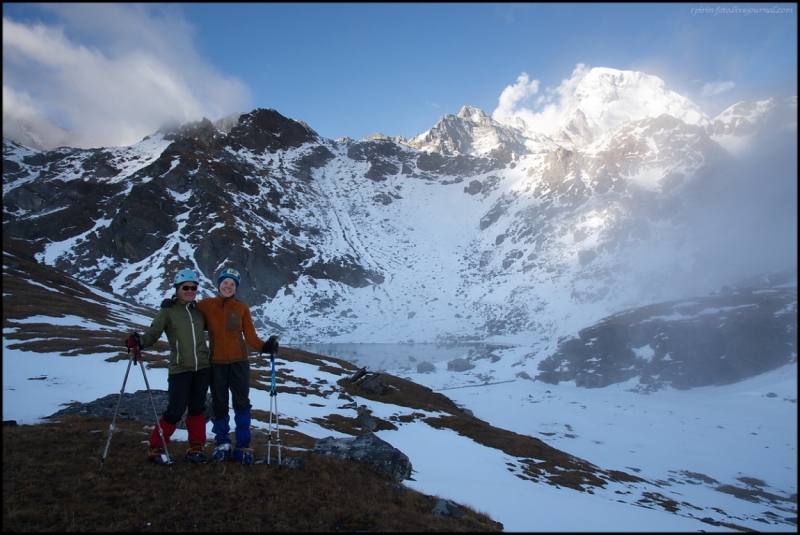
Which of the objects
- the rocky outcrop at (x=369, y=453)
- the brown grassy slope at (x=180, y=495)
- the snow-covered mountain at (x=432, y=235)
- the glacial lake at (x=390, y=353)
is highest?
the snow-covered mountain at (x=432, y=235)

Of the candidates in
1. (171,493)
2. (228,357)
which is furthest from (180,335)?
(171,493)

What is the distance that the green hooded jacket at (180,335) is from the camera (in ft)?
30.7

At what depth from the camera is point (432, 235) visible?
570 feet

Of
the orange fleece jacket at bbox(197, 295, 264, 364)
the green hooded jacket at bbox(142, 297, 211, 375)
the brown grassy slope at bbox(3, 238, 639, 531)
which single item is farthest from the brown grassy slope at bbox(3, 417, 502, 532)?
the orange fleece jacket at bbox(197, 295, 264, 364)

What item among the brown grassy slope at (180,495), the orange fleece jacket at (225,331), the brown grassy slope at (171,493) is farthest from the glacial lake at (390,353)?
the orange fleece jacket at (225,331)

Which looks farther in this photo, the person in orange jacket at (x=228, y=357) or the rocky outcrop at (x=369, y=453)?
the rocky outcrop at (x=369, y=453)

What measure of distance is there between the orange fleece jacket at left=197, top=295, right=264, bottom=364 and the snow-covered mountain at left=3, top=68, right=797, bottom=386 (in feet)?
274

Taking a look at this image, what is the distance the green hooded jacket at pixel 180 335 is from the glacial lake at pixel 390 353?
246 feet

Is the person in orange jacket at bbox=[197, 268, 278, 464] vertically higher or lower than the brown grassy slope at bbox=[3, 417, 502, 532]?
higher

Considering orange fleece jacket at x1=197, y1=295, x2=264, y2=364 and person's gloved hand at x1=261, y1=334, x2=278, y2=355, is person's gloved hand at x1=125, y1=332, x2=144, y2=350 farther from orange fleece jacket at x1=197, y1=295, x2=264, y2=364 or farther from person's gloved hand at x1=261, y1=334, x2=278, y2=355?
person's gloved hand at x1=261, y1=334, x2=278, y2=355

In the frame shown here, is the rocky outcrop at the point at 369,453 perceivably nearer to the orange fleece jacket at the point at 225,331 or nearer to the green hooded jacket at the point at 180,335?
the orange fleece jacket at the point at 225,331

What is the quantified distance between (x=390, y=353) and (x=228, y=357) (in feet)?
303

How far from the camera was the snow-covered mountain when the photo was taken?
100 meters

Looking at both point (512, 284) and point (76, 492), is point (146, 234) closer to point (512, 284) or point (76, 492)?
point (512, 284)
